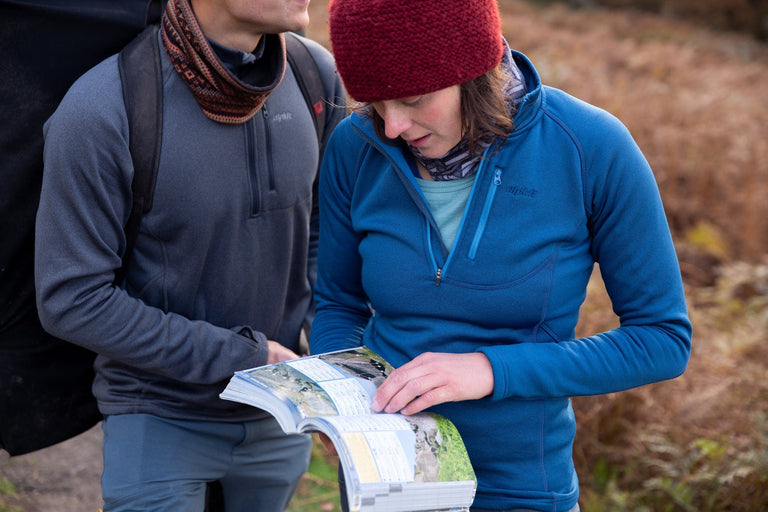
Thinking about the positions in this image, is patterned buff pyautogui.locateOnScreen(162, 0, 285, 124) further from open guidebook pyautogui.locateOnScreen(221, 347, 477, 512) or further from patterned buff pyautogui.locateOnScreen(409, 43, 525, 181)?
open guidebook pyautogui.locateOnScreen(221, 347, 477, 512)

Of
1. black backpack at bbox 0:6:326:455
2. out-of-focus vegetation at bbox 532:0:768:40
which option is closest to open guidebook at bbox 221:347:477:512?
black backpack at bbox 0:6:326:455

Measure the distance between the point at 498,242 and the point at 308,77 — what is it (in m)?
1.05

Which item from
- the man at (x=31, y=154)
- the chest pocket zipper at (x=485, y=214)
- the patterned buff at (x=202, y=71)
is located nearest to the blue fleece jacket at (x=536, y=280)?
the chest pocket zipper at (x=485, y=214)

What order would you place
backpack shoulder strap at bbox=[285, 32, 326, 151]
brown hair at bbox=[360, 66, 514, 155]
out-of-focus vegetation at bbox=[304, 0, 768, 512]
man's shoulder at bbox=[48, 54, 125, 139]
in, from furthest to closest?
out-of-focus vegetation at bbox=[304, 0, 768, 512]
backpack shoulder strap at bbox=[285, 32, 326, 151]
man's shoulder at bbox=[48, 54, 125, 139]
brown hair at bbox=[360, 66, 514, 155]

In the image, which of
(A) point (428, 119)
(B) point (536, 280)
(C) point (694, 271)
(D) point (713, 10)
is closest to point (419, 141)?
(A) point (428, 119)

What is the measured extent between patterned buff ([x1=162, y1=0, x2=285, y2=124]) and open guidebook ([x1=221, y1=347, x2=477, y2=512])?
30.1 inches

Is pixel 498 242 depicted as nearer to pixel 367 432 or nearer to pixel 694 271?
pixel 367 432

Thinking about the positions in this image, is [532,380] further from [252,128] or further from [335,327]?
[252,128]

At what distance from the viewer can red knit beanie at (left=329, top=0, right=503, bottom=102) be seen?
5.58 ft

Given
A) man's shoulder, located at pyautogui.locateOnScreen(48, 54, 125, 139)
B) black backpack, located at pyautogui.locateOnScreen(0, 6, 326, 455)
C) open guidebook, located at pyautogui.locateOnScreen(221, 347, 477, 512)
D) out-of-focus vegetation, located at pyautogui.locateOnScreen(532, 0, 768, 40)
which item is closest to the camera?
open guidebook, located at pyautogui.locateOnScreen(221, 347, 477, 512)

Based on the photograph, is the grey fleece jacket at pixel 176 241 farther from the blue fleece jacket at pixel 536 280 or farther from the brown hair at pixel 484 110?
the brown hair at pixel 484 110

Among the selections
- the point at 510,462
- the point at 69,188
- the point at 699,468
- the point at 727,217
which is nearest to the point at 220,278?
the point at 69,188

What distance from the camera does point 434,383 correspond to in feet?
5.77

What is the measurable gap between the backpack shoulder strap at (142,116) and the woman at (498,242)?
58cm
